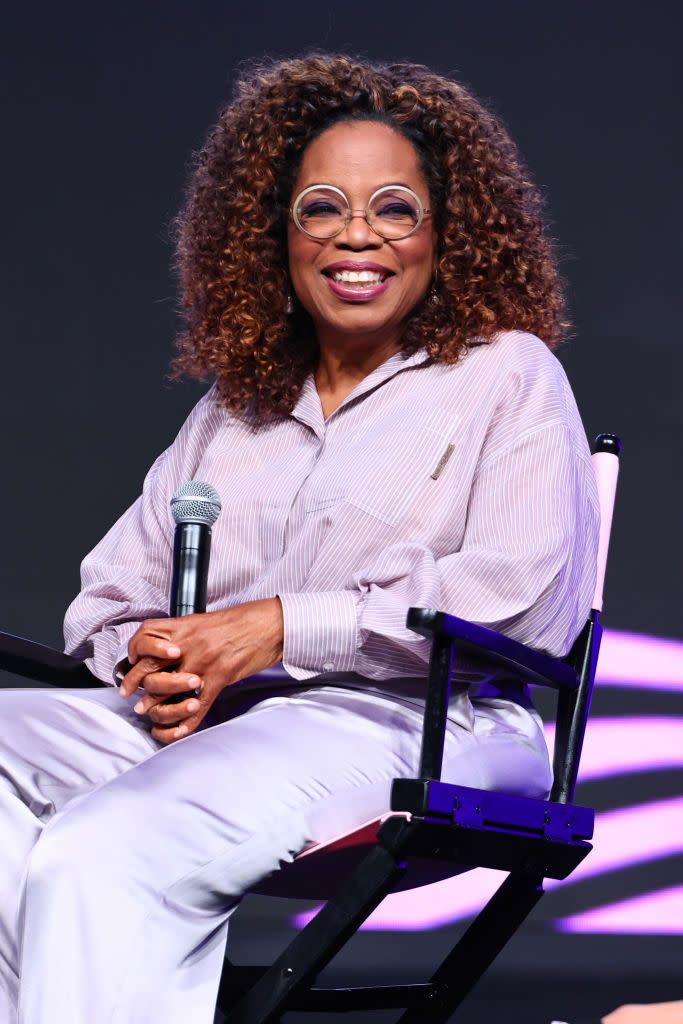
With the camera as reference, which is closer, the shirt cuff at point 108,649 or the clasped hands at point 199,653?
the clasped hands at point 199,653

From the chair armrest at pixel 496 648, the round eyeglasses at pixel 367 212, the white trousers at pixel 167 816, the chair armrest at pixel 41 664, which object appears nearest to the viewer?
the white trousers at pixel 167 816

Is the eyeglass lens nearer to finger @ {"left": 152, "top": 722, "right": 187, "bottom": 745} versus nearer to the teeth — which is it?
the teeth

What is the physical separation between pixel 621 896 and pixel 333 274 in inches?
74.6

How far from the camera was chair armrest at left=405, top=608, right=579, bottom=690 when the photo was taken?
1.47 metres

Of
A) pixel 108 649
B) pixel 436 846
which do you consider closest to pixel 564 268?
pixel 108 649

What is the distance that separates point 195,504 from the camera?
5.64 ft

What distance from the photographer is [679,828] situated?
335 centimetres

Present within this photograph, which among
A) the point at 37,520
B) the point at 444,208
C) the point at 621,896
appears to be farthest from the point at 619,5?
the point at 621,896

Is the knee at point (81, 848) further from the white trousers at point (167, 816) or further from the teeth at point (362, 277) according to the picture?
the teeth at point (362, 277)

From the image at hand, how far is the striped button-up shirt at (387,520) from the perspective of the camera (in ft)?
5.57

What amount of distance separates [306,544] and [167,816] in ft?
1.78

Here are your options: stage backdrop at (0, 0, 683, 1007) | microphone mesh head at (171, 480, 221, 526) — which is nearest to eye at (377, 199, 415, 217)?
microphone mesh head at (171, 480, 221, 526)

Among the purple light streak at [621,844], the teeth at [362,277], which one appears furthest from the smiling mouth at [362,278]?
the purple light streak at [621,844]

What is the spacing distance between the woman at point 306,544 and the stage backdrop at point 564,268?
1340 millimetres
